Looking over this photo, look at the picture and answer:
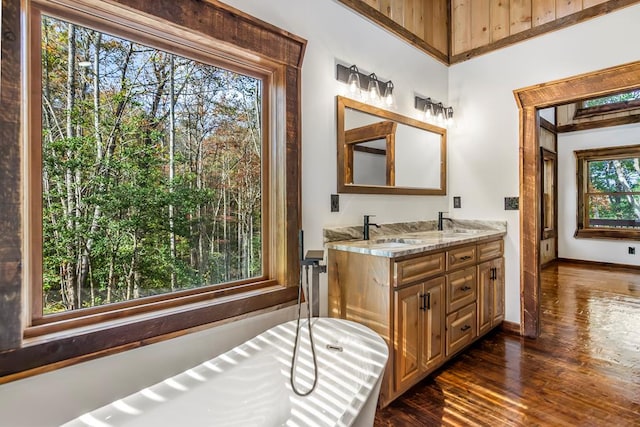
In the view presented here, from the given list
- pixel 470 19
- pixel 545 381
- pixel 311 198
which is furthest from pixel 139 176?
pixel 470 19

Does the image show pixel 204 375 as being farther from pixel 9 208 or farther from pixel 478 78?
pixel 478 78

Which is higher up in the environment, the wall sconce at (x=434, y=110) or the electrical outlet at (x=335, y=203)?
the wall sconce at (x=434, y=110)

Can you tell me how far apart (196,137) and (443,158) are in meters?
2.42

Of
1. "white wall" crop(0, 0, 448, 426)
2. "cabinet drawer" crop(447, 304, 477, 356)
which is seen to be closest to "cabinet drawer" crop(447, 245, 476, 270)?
"cabinet drawer" crop(447, 304, 477, 356)

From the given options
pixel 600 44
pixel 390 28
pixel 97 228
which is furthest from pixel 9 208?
pixel 600 44

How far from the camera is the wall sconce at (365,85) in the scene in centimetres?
232

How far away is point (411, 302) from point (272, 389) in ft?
3.03

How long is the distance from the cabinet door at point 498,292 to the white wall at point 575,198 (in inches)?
172

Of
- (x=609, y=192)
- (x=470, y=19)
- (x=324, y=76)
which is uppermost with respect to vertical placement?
(x=470, y=19)

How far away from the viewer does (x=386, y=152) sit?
270 centimetres

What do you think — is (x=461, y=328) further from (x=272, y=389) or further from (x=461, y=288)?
(x=272, y=389)

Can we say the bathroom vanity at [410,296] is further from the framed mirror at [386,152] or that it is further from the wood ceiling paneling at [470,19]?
the wood ceiling paneling at [470,19]

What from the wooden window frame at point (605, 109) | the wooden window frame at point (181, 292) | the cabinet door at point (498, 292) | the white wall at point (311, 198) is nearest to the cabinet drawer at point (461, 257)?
the cabinet door at point (498, 292)

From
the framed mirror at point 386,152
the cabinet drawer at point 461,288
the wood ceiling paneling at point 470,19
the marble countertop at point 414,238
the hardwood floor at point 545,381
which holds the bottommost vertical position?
the hardwood floor at point 545,381
